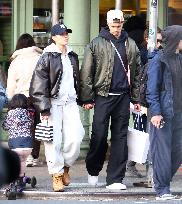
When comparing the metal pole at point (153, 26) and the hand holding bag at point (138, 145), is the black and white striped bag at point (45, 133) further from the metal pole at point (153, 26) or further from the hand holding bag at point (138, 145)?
the metal pole at point (153, 26)

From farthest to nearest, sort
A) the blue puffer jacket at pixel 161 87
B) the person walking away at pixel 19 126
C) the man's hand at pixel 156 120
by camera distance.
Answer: the person walking away at pixel 19 126
the blue puffer jacket at pixel 161 87
the man's hand at pixel 156 120

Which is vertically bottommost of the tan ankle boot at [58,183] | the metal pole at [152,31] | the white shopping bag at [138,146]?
the tan ankle boot at [58,183]

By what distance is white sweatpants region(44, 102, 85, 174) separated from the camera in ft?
27.1

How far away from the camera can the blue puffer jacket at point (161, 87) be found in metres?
7.76

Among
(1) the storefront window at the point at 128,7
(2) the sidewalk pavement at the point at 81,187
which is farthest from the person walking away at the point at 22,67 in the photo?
(1) the storefront window at the point at 128,7

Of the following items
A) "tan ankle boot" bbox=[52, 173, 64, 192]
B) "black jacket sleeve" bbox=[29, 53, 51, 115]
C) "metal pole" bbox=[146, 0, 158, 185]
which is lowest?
"tan ankle boot" bbox=[52, 173, 64, 192]

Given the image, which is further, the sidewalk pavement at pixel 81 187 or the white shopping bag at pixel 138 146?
the white shopping bag at pixel 138 146

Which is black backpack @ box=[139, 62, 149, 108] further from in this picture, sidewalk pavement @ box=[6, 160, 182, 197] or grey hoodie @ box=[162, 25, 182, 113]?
sidewalk pavement @ box=[6, 160, 182, 197]

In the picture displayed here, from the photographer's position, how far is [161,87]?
7816 mm

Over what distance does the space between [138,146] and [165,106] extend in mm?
993

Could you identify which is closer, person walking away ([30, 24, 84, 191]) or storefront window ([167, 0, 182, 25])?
person walking away ([30, 24, 84, 191])

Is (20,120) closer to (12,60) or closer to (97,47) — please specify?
(97,47)

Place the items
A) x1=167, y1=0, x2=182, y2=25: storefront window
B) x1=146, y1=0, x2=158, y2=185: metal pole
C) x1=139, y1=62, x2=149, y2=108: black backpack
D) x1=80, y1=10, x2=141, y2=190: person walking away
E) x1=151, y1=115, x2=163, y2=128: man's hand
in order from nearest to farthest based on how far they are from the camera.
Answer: x1=151, y1=115, x2=163, y2=128: man's hand
x1=139, y1=62, x2=149, y2=108: black backpack
x1=80, y1=10, x2=141, y2=190: person walking away
x1=146, y1=0, x2=158, y2=185: metal pole
x1=167, y1=0, x2=182, y2=25: storefront window

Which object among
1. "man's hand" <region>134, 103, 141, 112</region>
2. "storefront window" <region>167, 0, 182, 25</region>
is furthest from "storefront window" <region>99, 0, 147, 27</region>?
"man's hand" <region>134, 103, 141, 112</region>
